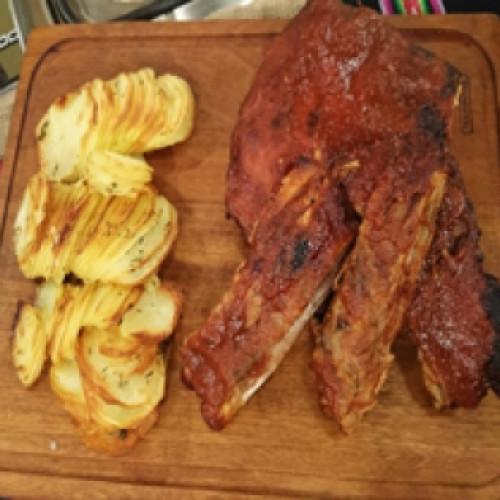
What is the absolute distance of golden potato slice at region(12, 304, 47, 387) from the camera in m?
1.48

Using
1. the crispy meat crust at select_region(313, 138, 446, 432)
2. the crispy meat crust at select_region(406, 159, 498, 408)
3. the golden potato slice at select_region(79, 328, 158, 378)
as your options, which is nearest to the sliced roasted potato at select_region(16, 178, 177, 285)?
the golden potato slice at select_region(79, 328, 158, 378)

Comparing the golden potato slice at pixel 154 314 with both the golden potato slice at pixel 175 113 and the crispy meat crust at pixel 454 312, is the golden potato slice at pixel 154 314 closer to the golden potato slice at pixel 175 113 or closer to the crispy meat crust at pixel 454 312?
the golden potato slice at pixel 175 113

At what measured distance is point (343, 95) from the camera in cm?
133

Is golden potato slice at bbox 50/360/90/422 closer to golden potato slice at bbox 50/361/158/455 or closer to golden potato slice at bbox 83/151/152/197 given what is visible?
golden potato slice at bbox 50/361/158/455

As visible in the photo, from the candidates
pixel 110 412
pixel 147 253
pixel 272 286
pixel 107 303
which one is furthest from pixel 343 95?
pixel 110 412

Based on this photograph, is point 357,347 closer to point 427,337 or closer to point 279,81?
point 427,337

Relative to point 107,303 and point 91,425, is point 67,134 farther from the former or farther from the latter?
point 91,425

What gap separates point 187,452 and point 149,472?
9 centimetres

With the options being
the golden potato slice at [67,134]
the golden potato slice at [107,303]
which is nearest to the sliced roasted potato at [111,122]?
the golden potato slice at [67,134]

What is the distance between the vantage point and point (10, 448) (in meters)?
1.49

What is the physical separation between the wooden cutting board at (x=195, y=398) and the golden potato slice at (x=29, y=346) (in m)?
0.05

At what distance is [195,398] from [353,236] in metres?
0.50

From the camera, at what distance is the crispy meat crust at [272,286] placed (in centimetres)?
128

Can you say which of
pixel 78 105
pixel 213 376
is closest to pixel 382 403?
pixel 213 376
